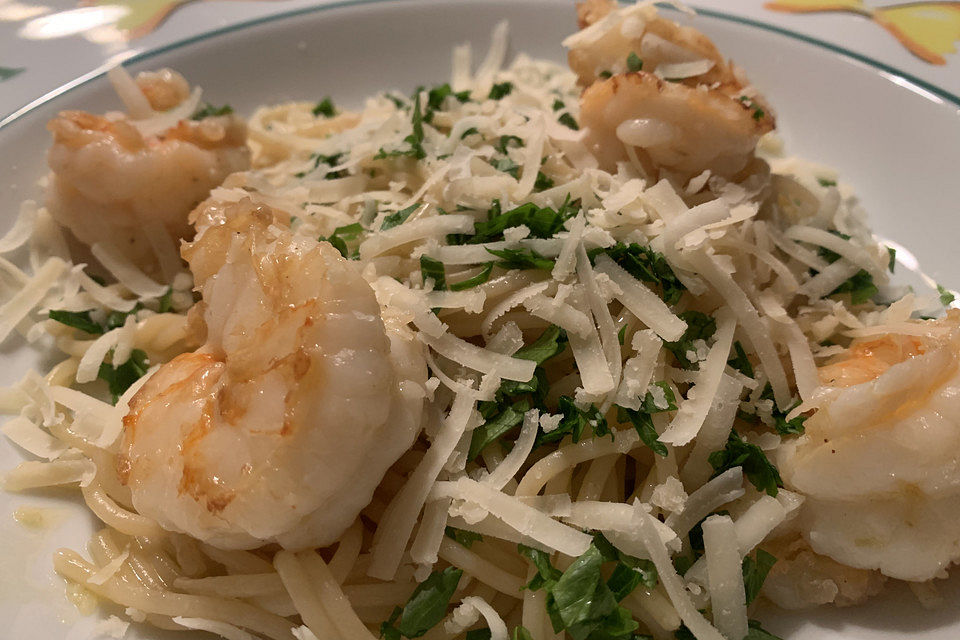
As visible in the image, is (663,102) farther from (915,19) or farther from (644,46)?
(915,19)

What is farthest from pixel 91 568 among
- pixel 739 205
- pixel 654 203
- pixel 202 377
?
pixel 739 205

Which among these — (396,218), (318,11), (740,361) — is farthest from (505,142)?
(318,11)

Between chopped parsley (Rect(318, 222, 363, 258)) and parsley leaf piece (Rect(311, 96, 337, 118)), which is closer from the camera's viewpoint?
chopped parsley (Rect(318, 222, 363, 258))

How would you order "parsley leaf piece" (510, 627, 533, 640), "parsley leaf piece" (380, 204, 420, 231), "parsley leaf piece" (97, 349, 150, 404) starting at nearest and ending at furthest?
"parsley leaf piece" (510, 627, 533, 640) < "parsley leaf piece" (380, 204, 420, 231) < "parsley leaf piece" (97, 349, 150, 404)

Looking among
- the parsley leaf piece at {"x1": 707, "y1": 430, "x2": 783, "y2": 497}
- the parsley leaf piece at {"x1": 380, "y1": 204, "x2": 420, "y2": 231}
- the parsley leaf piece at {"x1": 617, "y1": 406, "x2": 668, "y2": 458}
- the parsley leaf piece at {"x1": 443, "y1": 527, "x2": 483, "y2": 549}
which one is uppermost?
the parsley leaf piece at {"x1": 380, "y1": 204, "x2": 420, "y2": 231}

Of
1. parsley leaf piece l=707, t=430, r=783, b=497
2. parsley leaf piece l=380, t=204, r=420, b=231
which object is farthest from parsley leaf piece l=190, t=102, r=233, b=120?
parsley leaf piece l=707, t=430, r=783, b=497

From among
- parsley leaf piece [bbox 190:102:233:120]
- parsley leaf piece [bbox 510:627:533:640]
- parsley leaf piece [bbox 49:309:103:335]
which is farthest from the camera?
parsley leaf piece [bbox 190:102:233:120]

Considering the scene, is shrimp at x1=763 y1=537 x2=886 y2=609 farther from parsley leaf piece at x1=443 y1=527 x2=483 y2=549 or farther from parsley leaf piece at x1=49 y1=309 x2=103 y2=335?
parsley leaf piece at x1=49 y1=309 x2=103 y2=335

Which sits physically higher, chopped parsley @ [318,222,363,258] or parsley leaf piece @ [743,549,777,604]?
chopped parsley @ [318,222,363,258]
